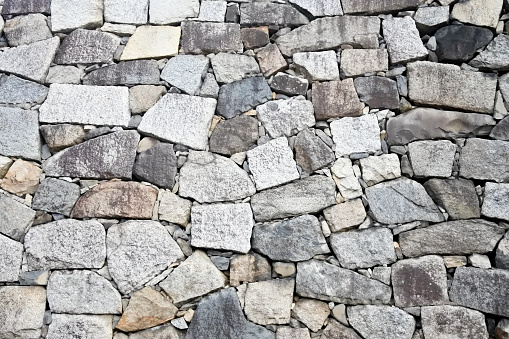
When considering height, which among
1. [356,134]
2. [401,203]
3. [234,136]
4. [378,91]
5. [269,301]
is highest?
[378,91]

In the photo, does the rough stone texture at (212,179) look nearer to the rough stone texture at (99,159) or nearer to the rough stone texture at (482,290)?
the rough stone texture at (99,159)

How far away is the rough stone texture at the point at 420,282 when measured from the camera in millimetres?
2590

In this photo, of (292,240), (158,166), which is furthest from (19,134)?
(292,240)

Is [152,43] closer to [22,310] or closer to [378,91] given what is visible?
[378,91]

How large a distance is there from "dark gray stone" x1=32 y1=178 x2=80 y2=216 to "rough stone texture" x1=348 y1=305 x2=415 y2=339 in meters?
1.85

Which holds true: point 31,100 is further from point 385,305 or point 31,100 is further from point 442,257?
point 442,257

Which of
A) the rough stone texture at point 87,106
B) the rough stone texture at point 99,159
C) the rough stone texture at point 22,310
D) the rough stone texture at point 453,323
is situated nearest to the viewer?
the rough stone texture at point 453,323

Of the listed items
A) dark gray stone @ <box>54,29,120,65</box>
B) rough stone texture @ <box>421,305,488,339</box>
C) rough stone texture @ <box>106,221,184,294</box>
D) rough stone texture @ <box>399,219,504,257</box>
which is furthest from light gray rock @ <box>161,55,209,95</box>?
rough stone texture @ <box>421,305,488,339</box>

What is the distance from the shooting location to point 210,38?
3.22 m

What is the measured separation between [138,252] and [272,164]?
982 mm

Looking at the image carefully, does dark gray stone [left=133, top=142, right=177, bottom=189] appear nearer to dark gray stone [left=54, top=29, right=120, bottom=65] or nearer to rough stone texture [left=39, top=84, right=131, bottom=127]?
rough stone texture [left=39, top=84, right=131, bottom=127]

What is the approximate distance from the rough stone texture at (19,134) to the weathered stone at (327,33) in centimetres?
177

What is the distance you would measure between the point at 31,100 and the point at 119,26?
0.82 m

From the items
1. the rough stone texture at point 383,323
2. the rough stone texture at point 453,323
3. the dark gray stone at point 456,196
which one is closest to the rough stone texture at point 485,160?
the dark gray stone at point 456,196
